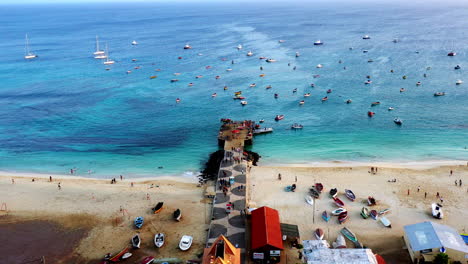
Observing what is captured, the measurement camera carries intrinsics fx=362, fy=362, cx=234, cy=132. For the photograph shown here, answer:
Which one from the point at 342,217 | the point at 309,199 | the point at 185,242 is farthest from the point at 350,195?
the point at 185,242

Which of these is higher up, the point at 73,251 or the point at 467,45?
the point at 467,45

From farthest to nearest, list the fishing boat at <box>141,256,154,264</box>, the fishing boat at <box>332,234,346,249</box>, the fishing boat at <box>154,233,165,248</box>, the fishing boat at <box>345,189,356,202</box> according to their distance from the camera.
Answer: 1. the fishing boat at <box>345,189,356,202</box>
2. the fishing boat at <box>154,233,165,248</box>
3. the fishing boat at <box>332,234,346,249</box>
4. the fishing boat at <box>141,256,154,264</box>

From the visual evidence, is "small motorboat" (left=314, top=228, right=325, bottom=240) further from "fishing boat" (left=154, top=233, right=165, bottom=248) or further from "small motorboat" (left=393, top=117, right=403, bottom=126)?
"small motorboat" (left=393, top=117, right=403, bottom=126)

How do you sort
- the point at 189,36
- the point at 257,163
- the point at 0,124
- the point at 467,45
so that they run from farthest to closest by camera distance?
the point at 189,36
the point at 467,45
the point at 0,124
the point at 257,163

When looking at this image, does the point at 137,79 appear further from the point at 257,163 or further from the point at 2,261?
the point at 2,261

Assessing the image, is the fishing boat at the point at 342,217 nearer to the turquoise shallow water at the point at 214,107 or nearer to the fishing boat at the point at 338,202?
the fishing boat at the point at 338,202

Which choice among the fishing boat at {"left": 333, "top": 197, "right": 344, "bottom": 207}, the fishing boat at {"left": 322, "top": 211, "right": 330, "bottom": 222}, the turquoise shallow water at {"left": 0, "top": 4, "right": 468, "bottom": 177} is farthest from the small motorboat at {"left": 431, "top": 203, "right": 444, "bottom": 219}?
the turquoise shallow water at {"left": 0, "top": 4, "right": 468, "bottom": 177}

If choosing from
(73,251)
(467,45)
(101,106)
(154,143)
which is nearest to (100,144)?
(154,143)

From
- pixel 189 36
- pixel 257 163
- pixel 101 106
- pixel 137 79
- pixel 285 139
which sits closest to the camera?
pixel 257 163

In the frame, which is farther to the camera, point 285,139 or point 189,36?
point 189,36
